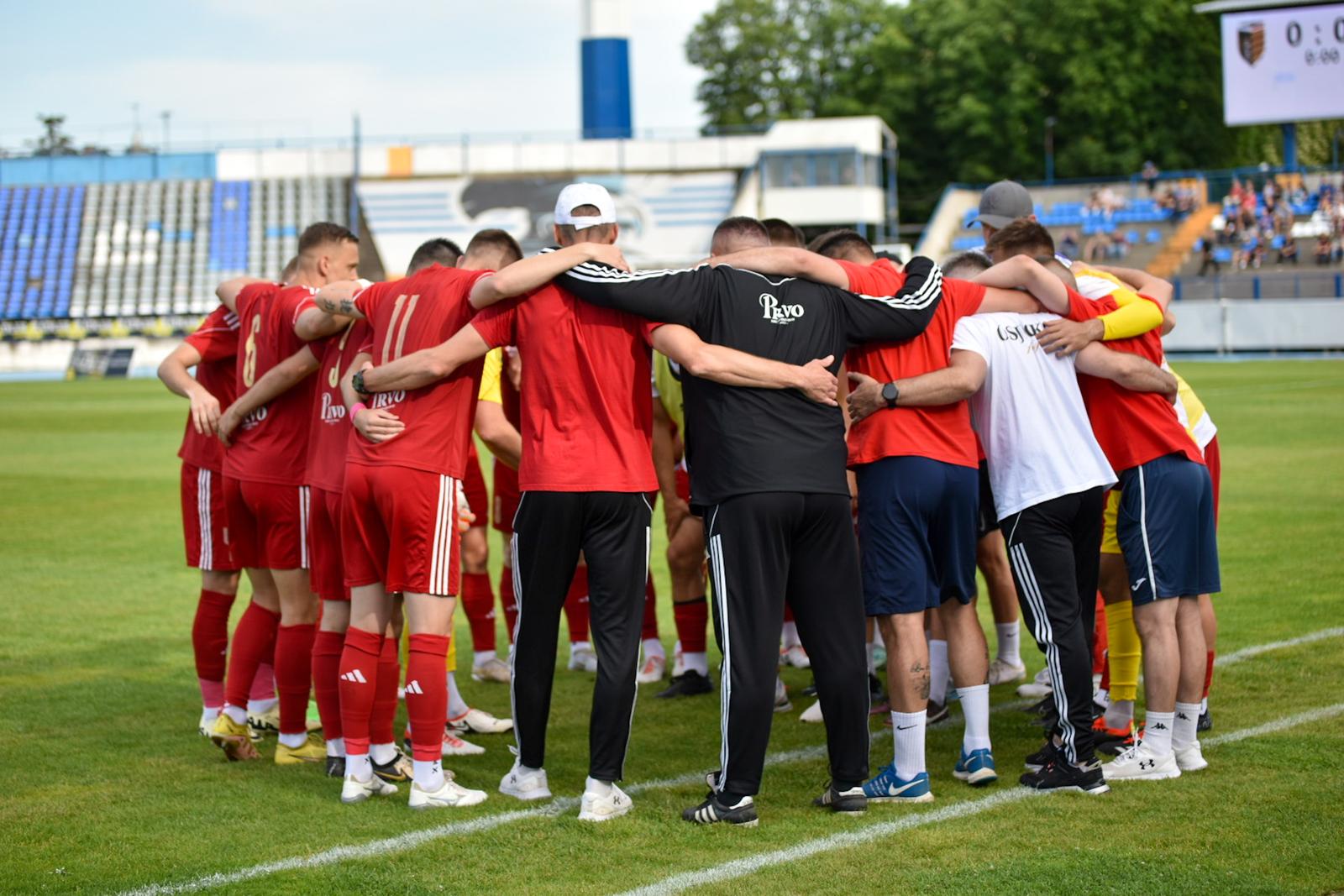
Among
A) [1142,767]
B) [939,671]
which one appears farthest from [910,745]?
[939,671]

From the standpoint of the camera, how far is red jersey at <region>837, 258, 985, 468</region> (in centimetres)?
600

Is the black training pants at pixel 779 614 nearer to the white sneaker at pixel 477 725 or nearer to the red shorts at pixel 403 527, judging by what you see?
the red shorts at pixel 403 527

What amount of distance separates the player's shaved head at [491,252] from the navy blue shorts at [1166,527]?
9.81ft

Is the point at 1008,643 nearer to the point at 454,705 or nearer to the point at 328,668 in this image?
the point at 454,705

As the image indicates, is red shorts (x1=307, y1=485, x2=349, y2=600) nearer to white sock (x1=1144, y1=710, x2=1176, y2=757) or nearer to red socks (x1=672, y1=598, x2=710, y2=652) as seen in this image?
red socks (x1=672, y1=598, x2=710, y2=652)

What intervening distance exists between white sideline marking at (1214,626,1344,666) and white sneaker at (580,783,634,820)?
3.94m

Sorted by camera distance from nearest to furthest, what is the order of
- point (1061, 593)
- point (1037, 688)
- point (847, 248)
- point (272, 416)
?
point (1061, 593) < point (272, 416) < point (847, 248) < point (1037, 688)

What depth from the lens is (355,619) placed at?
20.1 feet

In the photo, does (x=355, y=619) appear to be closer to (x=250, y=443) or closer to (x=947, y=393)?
(x=250, y=443)

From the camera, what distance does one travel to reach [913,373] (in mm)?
6094

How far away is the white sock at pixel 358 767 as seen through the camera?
6.13m

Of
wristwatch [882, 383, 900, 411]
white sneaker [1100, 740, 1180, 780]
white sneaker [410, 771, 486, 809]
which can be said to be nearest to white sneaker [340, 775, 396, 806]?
white sneaker [410, 771, 486, 809]

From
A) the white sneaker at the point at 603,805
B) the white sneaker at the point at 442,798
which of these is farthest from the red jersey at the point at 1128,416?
the white sneaker at the point at 442,798

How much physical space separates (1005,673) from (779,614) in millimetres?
3073
